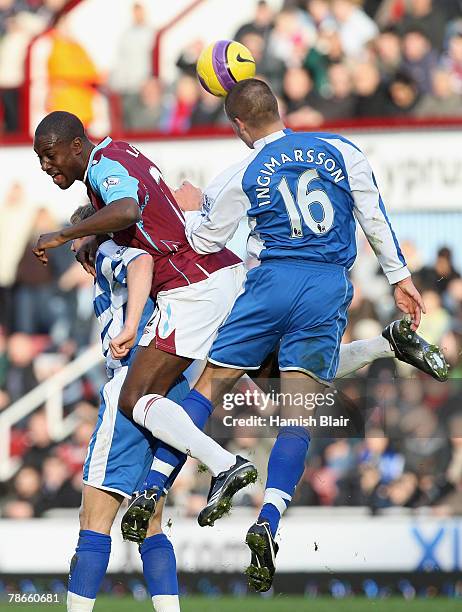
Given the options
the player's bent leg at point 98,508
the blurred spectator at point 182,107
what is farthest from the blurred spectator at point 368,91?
the player's bent leg at point 98,508

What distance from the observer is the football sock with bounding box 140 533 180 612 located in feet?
24.3

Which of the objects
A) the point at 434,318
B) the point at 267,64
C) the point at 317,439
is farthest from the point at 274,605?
the point at 267,64

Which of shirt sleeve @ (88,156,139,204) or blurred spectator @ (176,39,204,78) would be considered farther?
blurred spectator @ (176,39,204,78)

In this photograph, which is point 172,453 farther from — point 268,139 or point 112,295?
point 268,139

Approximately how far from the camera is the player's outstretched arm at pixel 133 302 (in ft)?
23.3

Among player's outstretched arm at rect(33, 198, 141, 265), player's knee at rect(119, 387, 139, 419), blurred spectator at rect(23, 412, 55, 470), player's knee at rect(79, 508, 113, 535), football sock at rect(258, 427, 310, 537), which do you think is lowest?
blurred spectator at rect(23, 412, 55, 470)

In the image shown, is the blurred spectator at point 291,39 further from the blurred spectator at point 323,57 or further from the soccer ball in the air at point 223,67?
the soccer ball in the air at point 223,67

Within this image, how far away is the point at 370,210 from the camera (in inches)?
283

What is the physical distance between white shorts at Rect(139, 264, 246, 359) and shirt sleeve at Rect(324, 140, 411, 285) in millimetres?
878

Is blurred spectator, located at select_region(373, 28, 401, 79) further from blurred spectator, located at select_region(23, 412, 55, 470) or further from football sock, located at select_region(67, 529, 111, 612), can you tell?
football sock, located at select_region(67, 529, 111, 612)

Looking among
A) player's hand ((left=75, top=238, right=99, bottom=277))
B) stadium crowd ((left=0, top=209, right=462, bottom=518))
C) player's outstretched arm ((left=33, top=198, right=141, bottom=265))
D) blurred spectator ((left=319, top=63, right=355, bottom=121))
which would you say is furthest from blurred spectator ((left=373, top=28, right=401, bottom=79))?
player's outstretched arm ((left=33, top=198, right=141, bottom=265))

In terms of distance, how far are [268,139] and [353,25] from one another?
302 inches

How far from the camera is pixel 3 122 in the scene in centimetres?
1495

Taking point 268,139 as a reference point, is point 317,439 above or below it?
below
